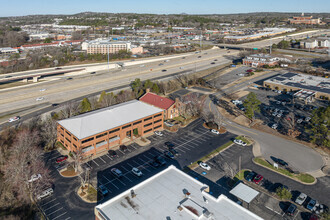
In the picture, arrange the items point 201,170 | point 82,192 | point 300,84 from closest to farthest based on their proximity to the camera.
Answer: point 82,192 < point 201,170 < point 300,84

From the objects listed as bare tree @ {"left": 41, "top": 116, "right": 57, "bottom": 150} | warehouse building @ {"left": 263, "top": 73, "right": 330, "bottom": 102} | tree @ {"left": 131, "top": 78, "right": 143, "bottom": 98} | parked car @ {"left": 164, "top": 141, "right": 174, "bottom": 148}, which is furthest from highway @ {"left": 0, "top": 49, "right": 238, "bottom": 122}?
parked car @ {"left": 164, "top": 141, "right": 174, "bottom": 148}

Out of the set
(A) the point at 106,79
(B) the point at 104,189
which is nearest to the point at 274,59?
(A) the point at 106,79

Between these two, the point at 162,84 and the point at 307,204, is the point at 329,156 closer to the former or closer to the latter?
the point at 307,204

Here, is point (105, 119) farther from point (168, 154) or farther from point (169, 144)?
point (168, 154)

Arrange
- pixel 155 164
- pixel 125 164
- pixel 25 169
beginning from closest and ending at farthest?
1. pixel 25 169
2. pixel 155 164
3. pixel 125 164

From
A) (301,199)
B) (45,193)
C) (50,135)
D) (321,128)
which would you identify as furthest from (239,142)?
(50,135)

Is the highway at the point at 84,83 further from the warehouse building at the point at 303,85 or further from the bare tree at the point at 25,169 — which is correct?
the warehouse building at the point at 303,85

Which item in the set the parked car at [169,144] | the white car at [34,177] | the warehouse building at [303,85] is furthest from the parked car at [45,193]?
the warehouse building at [303,85]
